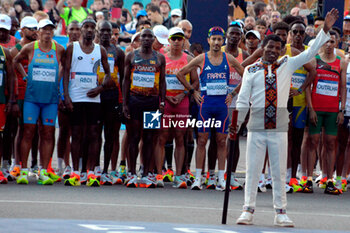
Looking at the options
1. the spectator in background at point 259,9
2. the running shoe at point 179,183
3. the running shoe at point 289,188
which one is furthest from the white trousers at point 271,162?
the spectator in background at point 259,9

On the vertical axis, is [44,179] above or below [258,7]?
below

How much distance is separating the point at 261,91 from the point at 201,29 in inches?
293

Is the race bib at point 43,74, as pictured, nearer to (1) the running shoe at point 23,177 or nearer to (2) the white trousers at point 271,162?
(1) the running shoe at point 23,177

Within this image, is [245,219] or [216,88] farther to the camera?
[216,88]

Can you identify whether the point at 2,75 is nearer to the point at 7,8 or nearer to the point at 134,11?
the point at 7,8

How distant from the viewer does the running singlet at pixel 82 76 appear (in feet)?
39.2

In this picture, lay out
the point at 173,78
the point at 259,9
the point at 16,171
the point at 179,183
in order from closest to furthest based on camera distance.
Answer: the point at 179,183
the point at 173,78
the point at 16,171
the point at 259,9

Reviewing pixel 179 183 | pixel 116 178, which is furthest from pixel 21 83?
pixel 179 183

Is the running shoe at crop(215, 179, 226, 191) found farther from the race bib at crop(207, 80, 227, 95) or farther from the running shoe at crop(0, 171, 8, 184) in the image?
the running shoe at crop(0, 171, 8, 184)

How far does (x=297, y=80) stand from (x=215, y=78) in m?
1.17

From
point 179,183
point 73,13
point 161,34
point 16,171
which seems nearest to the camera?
point 179,183

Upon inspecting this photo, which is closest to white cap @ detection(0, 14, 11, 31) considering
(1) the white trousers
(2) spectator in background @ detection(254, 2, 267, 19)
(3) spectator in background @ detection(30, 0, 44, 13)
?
(1) the white trousers

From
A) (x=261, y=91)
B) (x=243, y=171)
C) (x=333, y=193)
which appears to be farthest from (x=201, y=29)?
(x=261, y=91)

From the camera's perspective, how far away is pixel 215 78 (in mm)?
11969
